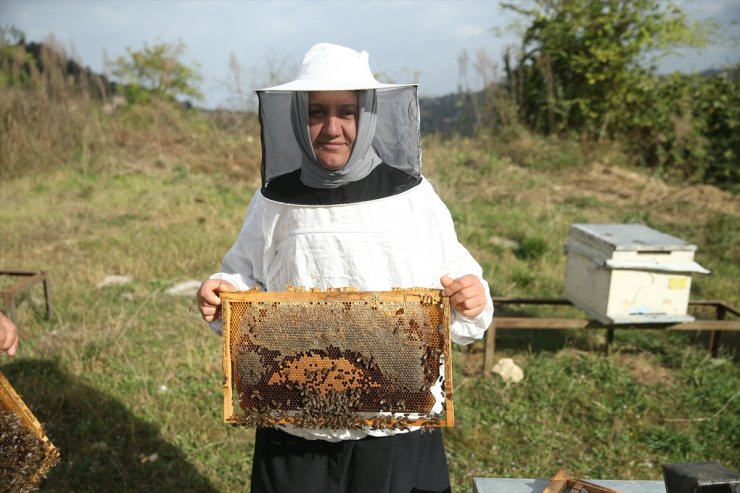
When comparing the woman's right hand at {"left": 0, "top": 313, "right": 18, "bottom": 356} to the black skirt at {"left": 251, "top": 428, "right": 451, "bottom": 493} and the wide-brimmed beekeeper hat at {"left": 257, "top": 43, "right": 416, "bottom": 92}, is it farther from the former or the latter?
the wide-brimmed beekeeper hat at {"left": 257, "top": 43, "right": 416, "bottom": 92}

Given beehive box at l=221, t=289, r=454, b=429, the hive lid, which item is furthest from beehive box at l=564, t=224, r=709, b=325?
beehive box at l=221, t=289, r=454, b=429

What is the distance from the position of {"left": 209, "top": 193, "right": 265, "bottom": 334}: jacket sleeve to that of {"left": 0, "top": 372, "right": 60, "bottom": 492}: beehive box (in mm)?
607

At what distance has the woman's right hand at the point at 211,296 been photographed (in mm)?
1851

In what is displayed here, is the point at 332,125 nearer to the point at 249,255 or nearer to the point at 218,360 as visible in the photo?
the point at 249,255

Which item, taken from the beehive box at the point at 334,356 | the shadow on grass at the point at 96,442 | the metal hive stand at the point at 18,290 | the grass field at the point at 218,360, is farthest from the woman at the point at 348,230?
the metal hive stand at the point at 18,290

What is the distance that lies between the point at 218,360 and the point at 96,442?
1083mm

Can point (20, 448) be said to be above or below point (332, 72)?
below

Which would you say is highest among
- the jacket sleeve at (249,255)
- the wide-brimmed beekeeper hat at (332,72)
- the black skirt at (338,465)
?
the wide-brimmed beekeeper hat at (332,72)

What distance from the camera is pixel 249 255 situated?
6.67 ft

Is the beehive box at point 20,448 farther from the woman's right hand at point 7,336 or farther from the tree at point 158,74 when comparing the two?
the tree at point 158,74

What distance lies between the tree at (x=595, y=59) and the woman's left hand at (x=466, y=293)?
1141 cm

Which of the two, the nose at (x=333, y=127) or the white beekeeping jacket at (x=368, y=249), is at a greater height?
the nose at (x=333, y=127)

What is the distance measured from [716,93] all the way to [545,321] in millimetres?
9386

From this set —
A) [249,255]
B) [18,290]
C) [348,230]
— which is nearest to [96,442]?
[18,290]
